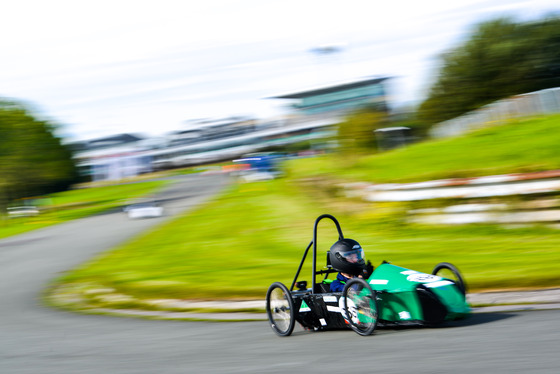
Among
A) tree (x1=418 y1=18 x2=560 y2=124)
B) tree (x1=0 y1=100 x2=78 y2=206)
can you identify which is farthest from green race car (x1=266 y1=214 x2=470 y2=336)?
tree (x1=0 y1=100 x2=78 y2=206)

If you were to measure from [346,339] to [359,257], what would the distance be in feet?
2.95

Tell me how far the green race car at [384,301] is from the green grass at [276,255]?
8.10 ft

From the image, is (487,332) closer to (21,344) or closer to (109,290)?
(21,344)

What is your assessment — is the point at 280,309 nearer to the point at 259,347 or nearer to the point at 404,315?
the point at 259,347

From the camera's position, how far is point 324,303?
7844 mm

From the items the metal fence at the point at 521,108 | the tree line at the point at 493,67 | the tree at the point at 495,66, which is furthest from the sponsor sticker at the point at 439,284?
the tree at the point at 495,66

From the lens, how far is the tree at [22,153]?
49438 millimetres

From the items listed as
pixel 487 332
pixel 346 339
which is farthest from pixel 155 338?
pixel 487 332


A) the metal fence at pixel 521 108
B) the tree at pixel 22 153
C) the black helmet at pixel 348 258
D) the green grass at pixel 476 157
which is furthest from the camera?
the tree at pixel 22 153

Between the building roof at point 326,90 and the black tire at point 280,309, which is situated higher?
the building roof at point 326,90

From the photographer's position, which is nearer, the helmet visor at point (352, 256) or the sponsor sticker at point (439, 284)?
the sponsor sticker at point (439, 284)

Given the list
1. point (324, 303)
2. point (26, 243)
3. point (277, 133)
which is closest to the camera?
point (324, 303)

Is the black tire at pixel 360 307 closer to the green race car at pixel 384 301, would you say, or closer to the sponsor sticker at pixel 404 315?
the green race car at pixel 384 301

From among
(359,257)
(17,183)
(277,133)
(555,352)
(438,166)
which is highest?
(277,133)
